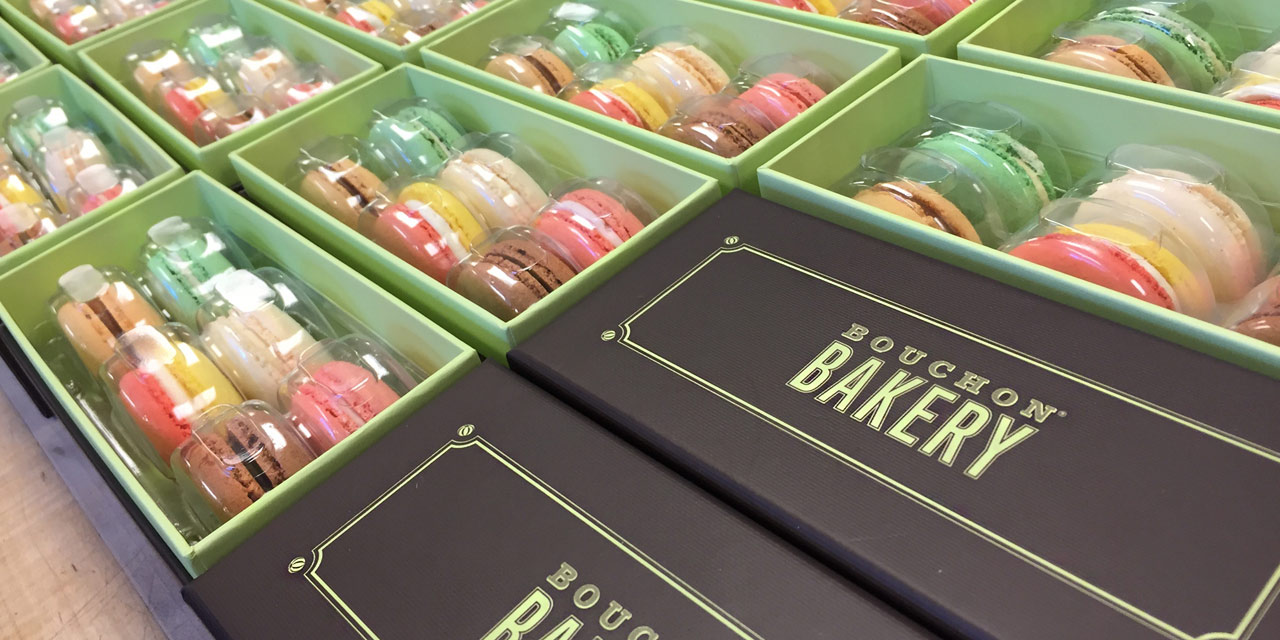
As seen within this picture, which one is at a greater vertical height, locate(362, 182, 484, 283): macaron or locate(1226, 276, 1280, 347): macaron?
locate(1226, 276, 1280, 347): macaron

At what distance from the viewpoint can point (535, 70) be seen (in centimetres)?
155

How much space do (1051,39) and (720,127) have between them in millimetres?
572

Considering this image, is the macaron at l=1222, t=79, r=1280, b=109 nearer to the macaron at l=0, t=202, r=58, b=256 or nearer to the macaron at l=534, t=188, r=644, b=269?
the macaron at l=534, t=188, r=644, b=269

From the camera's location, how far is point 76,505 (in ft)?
4.54

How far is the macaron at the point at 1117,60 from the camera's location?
1219 millimetres

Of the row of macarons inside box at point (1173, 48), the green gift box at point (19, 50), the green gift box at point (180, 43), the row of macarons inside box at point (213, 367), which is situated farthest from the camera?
the green gift box at point (19, 50)

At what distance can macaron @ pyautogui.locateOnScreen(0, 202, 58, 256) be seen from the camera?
146cm

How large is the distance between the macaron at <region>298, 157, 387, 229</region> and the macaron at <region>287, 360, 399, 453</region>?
346mm

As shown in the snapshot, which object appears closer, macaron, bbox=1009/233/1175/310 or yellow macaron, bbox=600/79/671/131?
macaron, bbox=1009/233/1175/310

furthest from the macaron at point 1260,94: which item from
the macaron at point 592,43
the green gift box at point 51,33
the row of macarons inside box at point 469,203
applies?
the green gift box at point 51,33

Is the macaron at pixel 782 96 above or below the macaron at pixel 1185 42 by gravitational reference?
below

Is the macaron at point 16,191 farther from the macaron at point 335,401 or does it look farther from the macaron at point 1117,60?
the macaron at point 1117,60

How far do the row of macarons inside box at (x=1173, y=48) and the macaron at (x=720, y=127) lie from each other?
0.43 metres

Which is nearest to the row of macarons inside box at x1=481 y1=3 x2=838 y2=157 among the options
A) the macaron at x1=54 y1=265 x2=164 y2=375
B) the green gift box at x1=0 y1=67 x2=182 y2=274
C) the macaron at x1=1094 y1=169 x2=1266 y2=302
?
the macaron at x1=1094 y1=169 x2=1266 y2=302
